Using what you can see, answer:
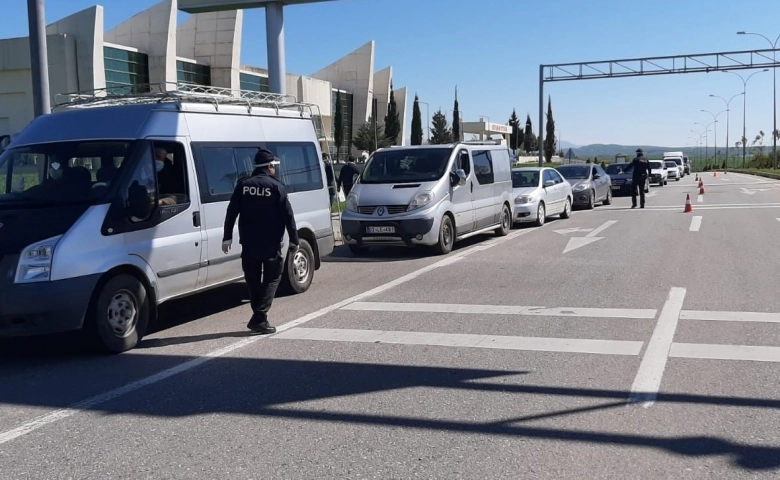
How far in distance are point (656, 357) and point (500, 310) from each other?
95.5 inches

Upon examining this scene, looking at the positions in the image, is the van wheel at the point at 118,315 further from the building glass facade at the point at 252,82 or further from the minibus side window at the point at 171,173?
the building glass facade at the point at 252,82

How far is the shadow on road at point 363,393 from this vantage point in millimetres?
4715

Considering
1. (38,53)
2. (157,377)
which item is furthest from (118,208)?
(38,53)

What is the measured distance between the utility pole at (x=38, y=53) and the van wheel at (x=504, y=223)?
30.8ft

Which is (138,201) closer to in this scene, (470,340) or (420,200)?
(470,340)

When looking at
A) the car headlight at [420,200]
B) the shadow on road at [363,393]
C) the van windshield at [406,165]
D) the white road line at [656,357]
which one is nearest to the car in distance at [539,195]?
the van windshield at [406,165]

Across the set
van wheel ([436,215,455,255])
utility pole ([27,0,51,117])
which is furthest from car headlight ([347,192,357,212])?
utility pole ([27,0,51,117])

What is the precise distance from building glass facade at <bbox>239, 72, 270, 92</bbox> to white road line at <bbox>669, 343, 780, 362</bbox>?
50717mm

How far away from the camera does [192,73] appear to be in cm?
5153

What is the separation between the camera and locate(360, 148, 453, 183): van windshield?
14133 millimetres

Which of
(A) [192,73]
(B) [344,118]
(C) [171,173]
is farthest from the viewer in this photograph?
(B) [344,118]

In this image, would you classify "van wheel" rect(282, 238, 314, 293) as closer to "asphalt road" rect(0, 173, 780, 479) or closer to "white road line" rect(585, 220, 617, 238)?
"asphalt road" rect(0, 173, 780, 479)

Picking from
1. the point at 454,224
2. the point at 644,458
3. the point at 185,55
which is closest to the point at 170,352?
the point at 644,458

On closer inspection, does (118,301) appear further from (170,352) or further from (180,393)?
(180,393)
